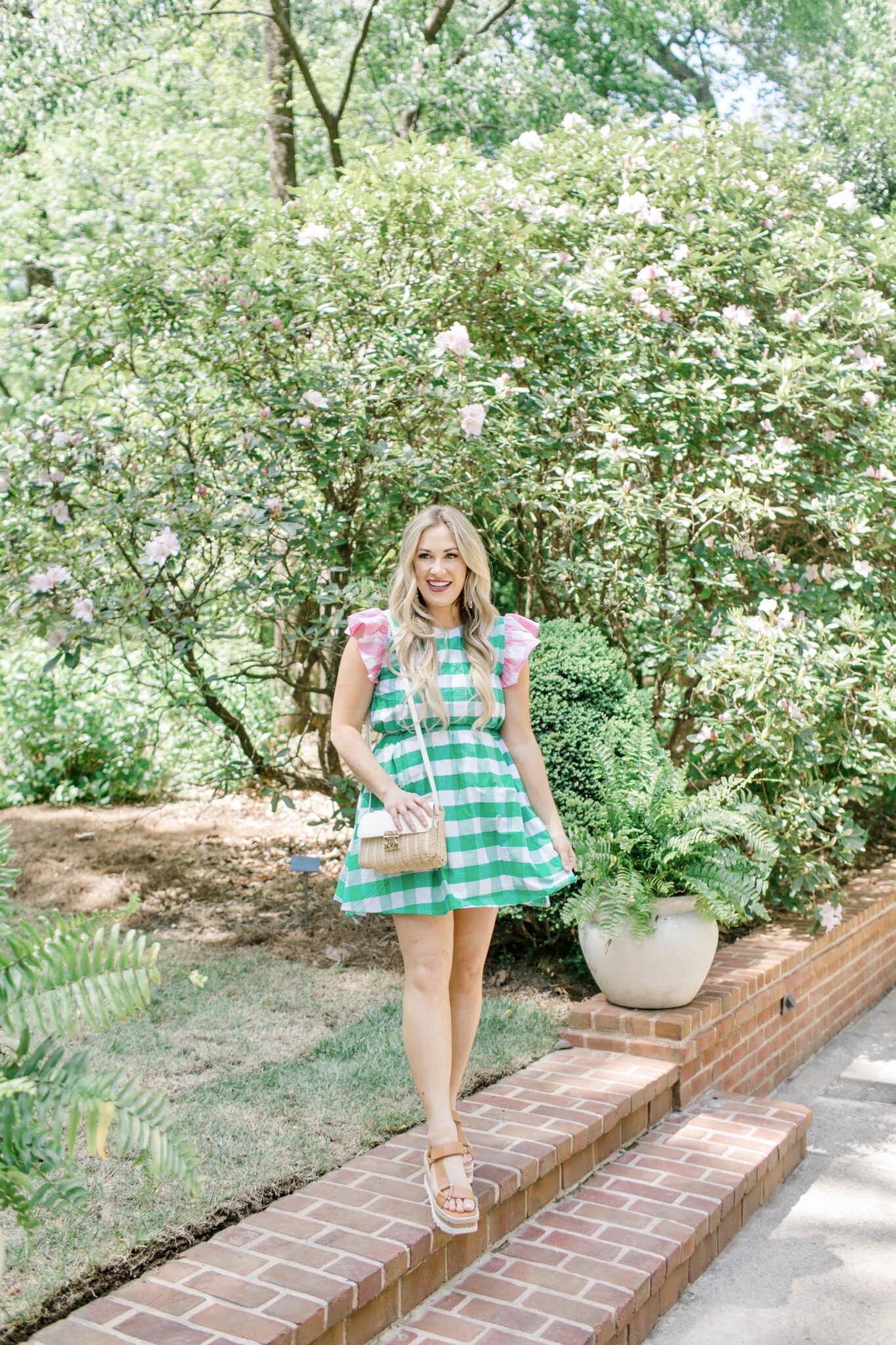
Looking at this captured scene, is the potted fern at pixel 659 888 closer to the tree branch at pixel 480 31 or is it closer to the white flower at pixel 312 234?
the white flower at pixel 312 234

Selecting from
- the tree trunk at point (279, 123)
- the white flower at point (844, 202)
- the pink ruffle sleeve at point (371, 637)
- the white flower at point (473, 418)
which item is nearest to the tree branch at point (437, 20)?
the tree trunk at point (279, 123)

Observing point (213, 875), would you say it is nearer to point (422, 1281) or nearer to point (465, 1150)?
point (465, 1150)

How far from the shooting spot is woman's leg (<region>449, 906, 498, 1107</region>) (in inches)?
116

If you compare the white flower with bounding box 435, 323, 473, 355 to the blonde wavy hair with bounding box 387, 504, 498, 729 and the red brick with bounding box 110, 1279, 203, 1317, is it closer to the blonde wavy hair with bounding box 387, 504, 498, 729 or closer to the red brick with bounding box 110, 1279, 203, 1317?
the blonde wavy hair with bounding box 387, 504, 498, 729

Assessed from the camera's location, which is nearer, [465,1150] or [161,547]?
[465,1150]

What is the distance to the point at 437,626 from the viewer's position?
3020 millimetres

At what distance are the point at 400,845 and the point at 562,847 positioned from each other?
548 mm

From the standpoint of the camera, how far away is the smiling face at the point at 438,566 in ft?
9.76

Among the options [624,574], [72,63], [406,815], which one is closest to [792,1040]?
[624,574]

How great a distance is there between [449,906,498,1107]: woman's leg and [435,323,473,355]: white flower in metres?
2.60

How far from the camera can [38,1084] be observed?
2.00 meters

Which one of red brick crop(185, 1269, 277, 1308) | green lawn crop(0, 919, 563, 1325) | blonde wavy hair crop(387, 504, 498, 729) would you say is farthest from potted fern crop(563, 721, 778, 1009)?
red brick crop(185, 1269, 277, 1308)

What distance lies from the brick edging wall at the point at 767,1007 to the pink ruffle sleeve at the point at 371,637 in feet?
5.85

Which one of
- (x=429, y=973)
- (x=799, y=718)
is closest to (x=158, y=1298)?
(x=429, y=973)
